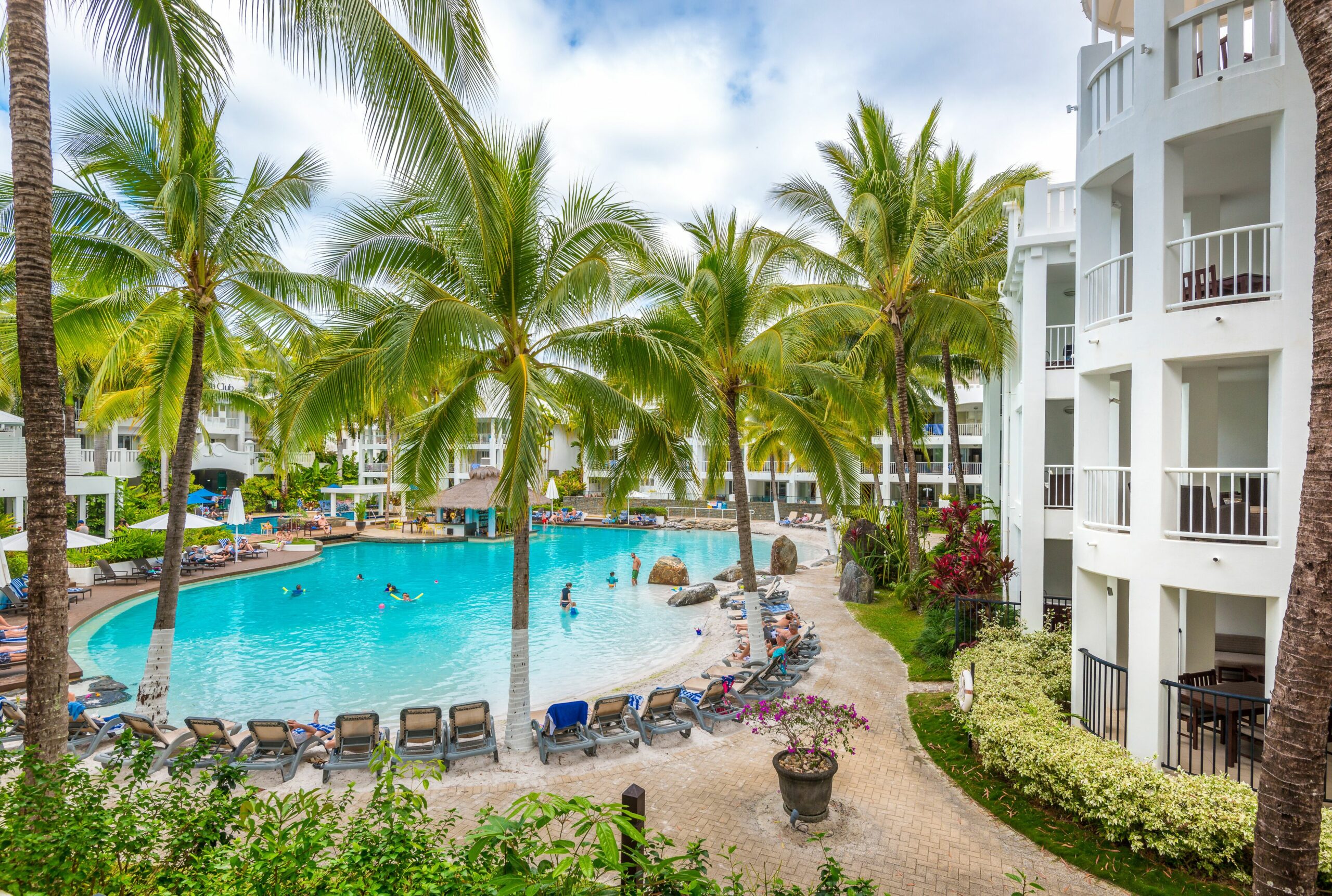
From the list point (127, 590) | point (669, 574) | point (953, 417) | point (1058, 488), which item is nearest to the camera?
point (1058, 488)

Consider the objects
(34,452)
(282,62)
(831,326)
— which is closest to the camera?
(34,452)

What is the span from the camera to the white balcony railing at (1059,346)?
12.3 meters

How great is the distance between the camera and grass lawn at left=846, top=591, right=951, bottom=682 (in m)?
12.3

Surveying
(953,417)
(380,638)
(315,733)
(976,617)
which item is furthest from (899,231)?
(380,638)

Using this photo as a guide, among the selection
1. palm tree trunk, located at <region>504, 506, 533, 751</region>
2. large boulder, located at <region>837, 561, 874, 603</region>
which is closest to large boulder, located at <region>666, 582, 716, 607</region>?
large boulder, located at <region>837, 561, 874, 603</region>

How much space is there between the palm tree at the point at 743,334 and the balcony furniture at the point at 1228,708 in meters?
5.68

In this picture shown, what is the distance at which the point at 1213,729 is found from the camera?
6.90 metres

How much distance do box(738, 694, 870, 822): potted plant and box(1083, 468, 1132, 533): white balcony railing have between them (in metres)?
4.08

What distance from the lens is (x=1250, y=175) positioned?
869cm

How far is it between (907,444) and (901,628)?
4840 millimetres

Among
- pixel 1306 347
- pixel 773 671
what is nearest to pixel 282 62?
pixel 1306 347

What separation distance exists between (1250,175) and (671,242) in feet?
25.9

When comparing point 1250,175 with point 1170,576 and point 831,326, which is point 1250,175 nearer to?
point 1170,576

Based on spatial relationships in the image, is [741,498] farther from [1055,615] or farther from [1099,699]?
[1099,699]
